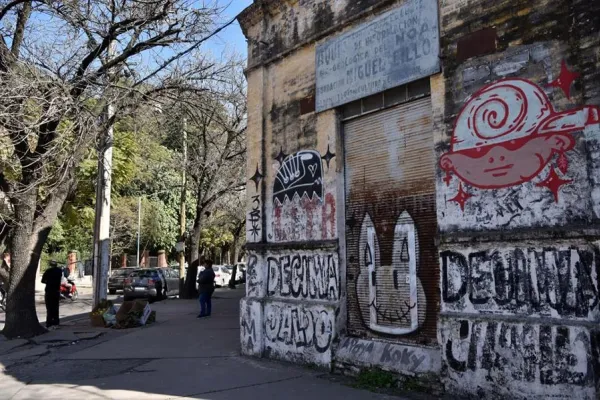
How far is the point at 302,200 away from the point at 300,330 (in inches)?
79.6

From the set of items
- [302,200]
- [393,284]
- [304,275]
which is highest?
[302,200]

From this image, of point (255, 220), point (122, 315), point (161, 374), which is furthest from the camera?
point (122, 315)

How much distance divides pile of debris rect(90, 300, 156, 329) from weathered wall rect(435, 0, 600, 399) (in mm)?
9399

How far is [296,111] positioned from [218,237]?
1364 inches

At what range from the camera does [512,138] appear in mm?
5984

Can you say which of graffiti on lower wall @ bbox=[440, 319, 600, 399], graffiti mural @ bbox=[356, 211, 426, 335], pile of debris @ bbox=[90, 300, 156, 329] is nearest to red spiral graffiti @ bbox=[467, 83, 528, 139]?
graffiti mural @ bbox=[356, 211, 426, 335]

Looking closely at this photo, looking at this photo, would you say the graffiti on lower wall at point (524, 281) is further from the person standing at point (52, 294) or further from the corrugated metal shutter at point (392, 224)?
the person standing at point (52, 294)

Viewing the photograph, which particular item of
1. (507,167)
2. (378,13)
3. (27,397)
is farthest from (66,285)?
(507,167)

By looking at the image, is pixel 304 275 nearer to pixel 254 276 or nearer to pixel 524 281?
pixel 254 276

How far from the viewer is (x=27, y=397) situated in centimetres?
673

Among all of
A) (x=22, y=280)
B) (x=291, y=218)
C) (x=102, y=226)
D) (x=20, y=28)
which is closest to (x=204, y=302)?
(x=102, y=226)

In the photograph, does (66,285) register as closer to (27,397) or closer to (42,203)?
(42,203)

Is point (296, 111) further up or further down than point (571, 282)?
further up

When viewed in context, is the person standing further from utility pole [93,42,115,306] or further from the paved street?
the paved street
